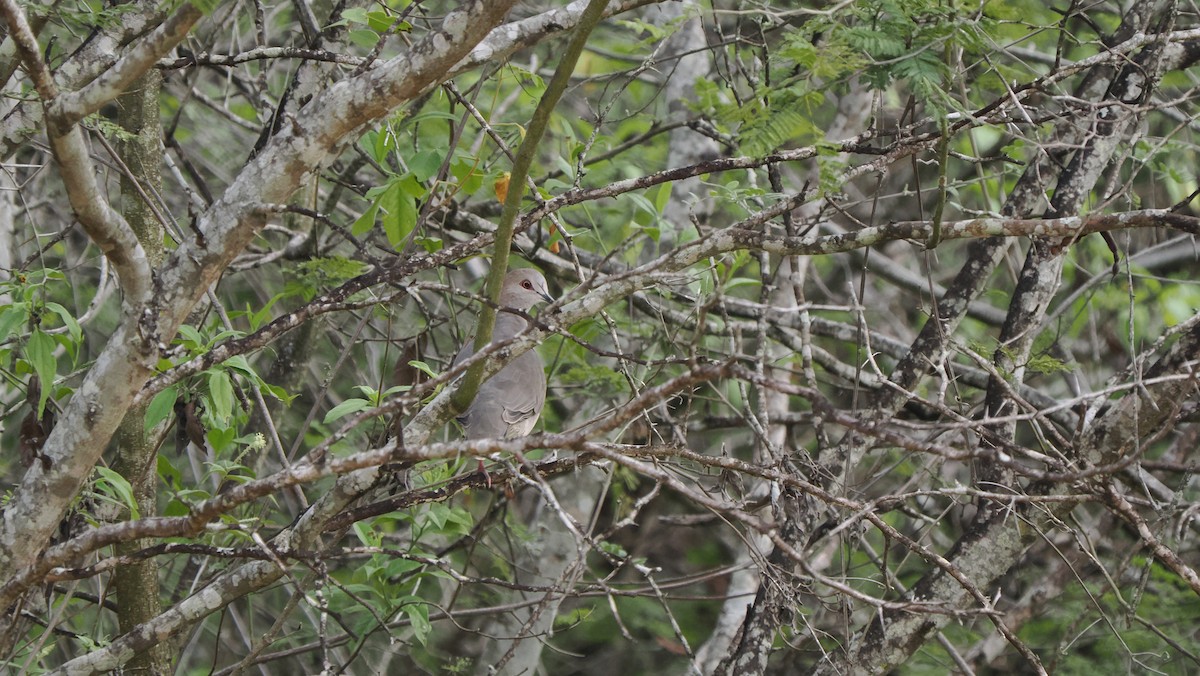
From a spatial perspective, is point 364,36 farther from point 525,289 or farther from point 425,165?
point 525,289

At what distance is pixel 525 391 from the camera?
510 centimetres

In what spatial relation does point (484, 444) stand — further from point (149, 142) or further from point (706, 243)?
point (149, 142)

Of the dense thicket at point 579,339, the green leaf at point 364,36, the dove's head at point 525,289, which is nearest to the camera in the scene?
the dense thicket at point 579,339

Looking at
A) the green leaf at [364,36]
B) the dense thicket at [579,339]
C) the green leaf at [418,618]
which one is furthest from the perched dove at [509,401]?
the green leaf at [364,36]

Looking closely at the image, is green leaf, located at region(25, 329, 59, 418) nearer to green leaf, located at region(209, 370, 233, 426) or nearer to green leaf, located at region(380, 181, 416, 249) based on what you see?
green leaf, located at region(209, 370, 233, 426)

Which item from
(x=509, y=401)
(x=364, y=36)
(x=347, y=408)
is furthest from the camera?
(x=509, y=401)

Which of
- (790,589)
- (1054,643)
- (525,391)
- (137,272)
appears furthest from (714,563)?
(137,272)

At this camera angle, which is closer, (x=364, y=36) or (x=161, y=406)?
(x=161, y=406)

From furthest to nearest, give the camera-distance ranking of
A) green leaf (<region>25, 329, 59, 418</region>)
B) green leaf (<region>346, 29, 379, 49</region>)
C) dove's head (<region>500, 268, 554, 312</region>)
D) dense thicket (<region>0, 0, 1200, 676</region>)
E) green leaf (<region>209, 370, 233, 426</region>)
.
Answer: dove's head (<region>500, 268, 554, 312</region>)
green leaf (<region>346, 29, 379, 49</region>)
green leaf (<region>209, 370, 233, 426</region>)
green leaf (<region>25, 329, 59, 418</region>)
dense thicket (<region>0, 0, 1200, 676</region>)

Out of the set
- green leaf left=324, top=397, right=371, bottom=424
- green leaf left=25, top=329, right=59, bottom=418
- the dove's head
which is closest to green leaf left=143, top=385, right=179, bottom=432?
green leaf left=25, top=329, right=59, bottom=418

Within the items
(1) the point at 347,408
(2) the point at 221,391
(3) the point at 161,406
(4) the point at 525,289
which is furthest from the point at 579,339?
(4) the point at 525,289

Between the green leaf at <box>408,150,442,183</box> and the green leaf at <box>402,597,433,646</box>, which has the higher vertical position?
the green leaf at <box>408,150,442,183</box>

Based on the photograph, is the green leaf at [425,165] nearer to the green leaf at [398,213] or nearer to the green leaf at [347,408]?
the green leaf at [398,213]

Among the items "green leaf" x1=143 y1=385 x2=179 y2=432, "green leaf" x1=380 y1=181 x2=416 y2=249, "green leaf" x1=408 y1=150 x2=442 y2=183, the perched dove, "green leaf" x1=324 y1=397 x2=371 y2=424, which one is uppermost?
"green leaf" x1=408 y1=150 x2=442 y2=183
